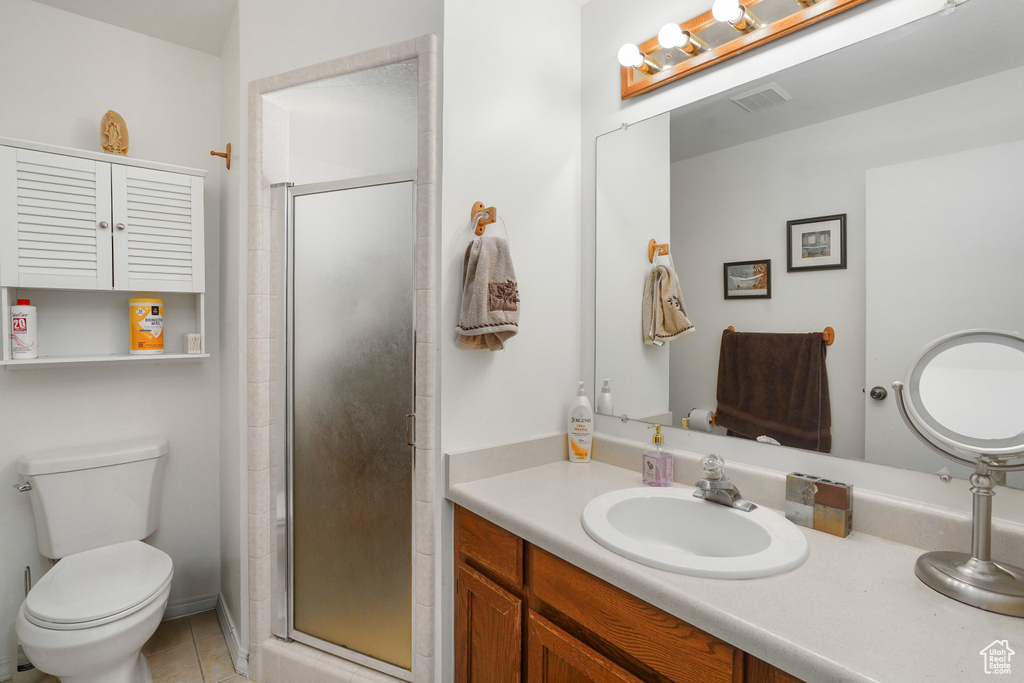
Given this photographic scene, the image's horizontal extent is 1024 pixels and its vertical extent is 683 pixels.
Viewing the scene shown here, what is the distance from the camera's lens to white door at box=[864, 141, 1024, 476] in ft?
3.13

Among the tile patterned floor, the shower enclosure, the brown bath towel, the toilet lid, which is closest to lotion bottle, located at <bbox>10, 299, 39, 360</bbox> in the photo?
the toilet lid

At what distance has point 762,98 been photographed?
1.32m

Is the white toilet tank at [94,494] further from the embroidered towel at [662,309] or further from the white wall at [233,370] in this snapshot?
the embroidered towel at [662,309]

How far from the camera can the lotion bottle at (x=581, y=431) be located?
166 centimetres

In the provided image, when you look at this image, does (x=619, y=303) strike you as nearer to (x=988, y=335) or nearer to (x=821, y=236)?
(x=821, y=236)

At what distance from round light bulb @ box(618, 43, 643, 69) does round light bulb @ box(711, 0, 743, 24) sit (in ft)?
0.91

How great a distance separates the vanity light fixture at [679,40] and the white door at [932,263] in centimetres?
62

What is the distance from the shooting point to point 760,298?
4.37 feet

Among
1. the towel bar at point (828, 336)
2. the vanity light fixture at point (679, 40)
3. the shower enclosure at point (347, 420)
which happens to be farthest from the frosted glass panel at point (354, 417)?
the towel bar at point (828, 336)

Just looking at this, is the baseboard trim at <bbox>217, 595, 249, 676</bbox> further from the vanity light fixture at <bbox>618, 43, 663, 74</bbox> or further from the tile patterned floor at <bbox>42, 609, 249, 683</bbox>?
the vanity light fixture at <bbox>618, 43, 663, 74</bbox>

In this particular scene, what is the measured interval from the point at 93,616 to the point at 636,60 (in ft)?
7.90

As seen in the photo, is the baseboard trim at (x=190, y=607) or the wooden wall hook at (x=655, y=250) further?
the baseboard trim at (x=190, y=607)

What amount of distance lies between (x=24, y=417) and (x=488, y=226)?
1998 mm
